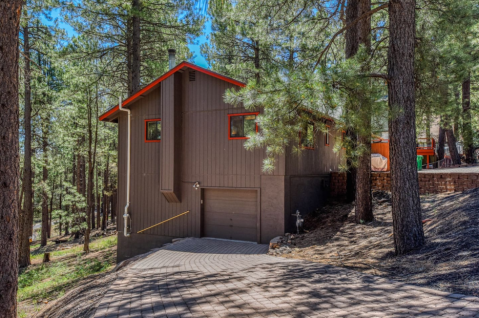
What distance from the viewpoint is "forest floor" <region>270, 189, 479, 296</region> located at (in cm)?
432

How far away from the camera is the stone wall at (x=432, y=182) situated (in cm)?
993

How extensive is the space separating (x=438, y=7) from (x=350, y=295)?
8220mm

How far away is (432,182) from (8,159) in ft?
38.8

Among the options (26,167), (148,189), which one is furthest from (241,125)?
(26,167)

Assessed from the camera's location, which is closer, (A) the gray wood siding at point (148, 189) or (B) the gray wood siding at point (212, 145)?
(B) the gray wood siding at point (212, 145)

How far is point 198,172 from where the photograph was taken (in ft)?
35.0

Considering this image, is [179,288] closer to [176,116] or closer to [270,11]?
[176,116]

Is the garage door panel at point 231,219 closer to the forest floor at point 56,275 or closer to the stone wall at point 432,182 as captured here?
the forest floor at point 56,275

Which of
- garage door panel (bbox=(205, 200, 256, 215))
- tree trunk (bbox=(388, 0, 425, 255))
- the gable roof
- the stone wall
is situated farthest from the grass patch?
the stone wall

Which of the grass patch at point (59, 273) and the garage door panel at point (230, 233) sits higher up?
the garage door panel at point (230, 233)

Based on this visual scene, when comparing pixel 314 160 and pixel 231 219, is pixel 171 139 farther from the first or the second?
pixel 314 160

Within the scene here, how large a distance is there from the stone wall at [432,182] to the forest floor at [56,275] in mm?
9045

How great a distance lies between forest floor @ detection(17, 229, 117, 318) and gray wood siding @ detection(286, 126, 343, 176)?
6157mm

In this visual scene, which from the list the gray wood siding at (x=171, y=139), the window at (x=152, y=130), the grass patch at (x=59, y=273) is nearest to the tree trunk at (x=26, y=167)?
the grass patch at (x=59, y=273)
